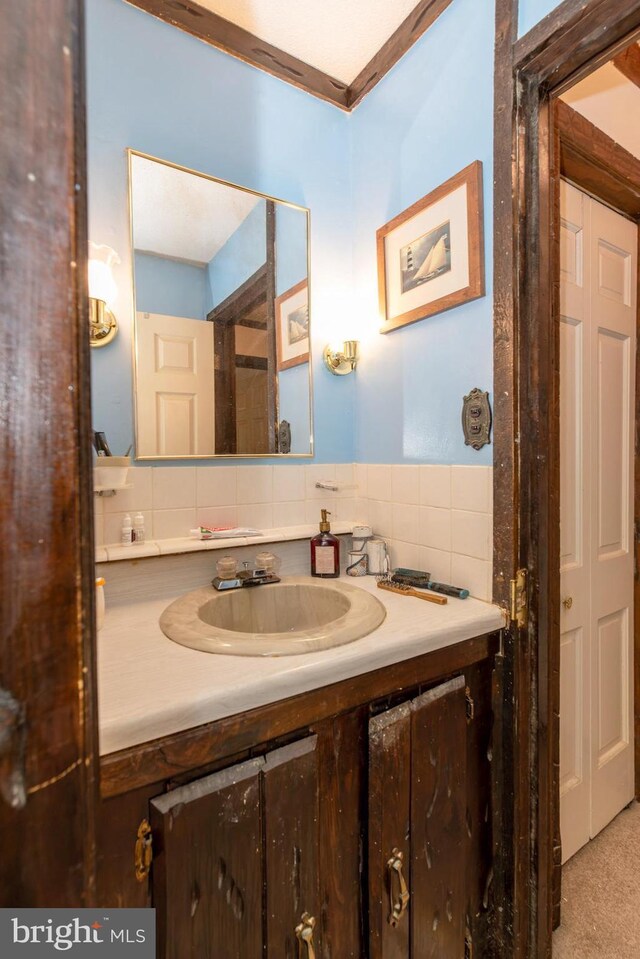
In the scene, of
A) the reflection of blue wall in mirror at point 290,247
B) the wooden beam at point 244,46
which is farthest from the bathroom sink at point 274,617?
the wooden beam at point 244,46

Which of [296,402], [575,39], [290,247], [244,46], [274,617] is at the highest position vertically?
[244,46]

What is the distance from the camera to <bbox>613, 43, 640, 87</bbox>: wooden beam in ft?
3.98

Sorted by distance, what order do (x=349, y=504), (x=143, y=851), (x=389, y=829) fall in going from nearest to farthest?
1. (x=143, y=851)
2. (x=389, y=829)
3. (x=349, y=504)

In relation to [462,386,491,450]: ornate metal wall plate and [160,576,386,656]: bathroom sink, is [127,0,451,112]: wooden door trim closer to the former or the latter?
[462,386,491,450]: ornate metal wall plate

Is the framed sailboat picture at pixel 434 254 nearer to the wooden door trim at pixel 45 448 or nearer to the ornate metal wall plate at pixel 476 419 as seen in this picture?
the ornate metal wall plate at pixel 476 419

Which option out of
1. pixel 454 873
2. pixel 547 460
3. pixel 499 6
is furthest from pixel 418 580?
pixel 499 6

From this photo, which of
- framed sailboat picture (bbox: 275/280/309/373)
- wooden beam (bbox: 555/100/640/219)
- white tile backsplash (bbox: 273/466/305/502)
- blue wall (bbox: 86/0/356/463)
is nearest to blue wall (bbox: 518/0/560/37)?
wooden beam (bbox: 555/100/640/219)

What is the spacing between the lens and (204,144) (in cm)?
131

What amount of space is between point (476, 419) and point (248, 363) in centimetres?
73

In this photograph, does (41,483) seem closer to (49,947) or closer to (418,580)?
(49,947)

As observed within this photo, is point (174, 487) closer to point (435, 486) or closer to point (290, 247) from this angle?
point (435, 486)

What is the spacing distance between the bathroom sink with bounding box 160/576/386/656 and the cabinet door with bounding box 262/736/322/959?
18 cm

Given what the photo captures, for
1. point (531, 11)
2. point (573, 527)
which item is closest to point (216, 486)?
point (573, 527)

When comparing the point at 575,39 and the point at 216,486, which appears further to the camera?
the point at 216,486
